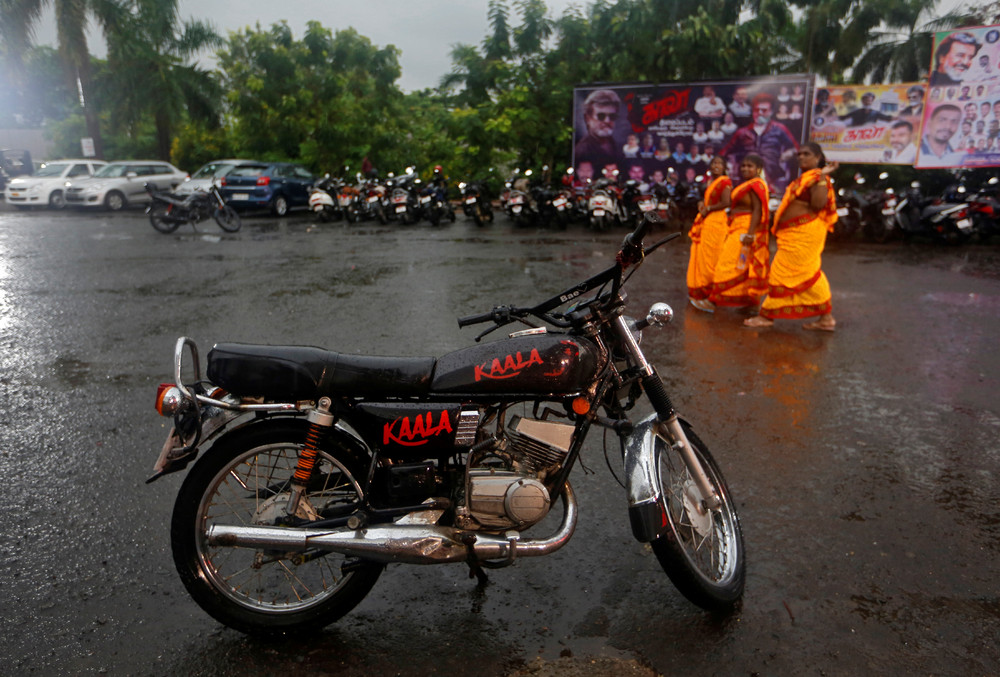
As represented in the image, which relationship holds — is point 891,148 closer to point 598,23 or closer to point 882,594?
point 598,23

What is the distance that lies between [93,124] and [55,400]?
28.0 meters

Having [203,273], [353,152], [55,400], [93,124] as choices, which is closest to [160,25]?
[93,124]

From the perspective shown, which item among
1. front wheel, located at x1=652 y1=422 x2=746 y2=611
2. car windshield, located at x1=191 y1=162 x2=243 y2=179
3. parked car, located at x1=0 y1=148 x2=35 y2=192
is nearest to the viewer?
front wheel, located at x1=652 y1=422 x2=746 y2=611

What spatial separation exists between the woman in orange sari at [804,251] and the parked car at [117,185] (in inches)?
704

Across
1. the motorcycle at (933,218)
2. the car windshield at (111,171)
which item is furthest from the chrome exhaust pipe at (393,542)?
the car windshield at (111,171)

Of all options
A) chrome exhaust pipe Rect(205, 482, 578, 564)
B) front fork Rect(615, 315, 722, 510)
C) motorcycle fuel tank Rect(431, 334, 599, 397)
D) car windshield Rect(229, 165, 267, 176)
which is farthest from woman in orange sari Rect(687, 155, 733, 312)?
car windshield Rect(229, 165, 267, 176)

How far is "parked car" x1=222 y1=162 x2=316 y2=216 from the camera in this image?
18.9m

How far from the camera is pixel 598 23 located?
813 inches

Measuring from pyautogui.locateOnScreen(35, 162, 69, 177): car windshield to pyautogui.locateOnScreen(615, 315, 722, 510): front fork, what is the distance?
2393 cm

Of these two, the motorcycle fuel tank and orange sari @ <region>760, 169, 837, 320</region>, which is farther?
orange sari @ <region>760, 169, 837, 320</region>

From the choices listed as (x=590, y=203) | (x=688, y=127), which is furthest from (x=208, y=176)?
(x=688, y=127)

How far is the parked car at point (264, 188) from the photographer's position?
18875 millimetres

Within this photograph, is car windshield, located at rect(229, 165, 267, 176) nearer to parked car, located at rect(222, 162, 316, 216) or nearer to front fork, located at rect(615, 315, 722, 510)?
parked car, located at rect(222, 162, 316, 216)

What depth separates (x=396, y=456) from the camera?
263 centimetres
